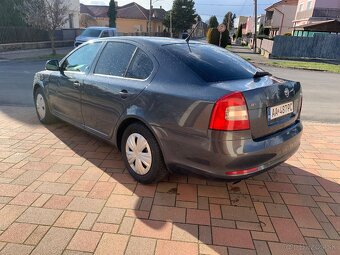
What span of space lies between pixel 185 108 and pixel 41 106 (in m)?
3.38

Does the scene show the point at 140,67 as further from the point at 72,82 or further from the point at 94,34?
the point at 94,34

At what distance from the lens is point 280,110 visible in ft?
9.38

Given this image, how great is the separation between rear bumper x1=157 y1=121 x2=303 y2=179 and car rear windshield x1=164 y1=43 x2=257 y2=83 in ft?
2.00

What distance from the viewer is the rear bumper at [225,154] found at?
8.30 feet

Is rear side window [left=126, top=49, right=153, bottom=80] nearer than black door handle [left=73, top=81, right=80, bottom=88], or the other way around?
rear side window [left=126, top=49, right=153, bottom=80]

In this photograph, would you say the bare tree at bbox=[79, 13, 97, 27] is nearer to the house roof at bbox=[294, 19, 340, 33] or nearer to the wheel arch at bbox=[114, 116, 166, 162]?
the house roof at bbox=[294, 19, 340, 33]

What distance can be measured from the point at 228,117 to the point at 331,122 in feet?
15.0

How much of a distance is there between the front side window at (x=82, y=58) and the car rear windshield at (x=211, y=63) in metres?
1.23

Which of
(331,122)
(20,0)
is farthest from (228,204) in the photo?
(20,0)

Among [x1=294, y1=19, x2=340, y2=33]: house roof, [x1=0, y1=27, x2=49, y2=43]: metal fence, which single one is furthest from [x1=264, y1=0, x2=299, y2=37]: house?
[x1=0, y1=27, x2=49, y2=43]: metal fence

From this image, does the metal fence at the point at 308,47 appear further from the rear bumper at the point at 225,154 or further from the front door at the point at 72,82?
the rear bumper at the point at 225,154

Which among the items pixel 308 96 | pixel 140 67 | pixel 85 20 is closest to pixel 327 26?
pixel 308 96

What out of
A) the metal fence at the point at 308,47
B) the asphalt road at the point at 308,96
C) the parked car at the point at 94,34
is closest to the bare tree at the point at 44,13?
the parked car at the point at 94,34

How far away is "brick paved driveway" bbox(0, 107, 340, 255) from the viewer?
2.41m
